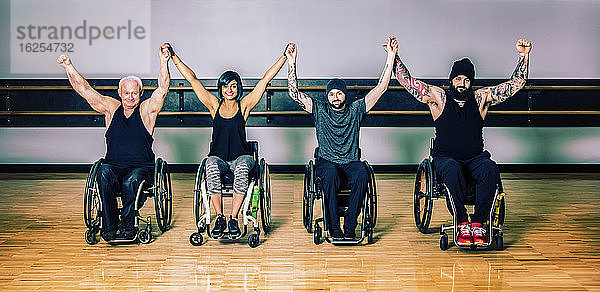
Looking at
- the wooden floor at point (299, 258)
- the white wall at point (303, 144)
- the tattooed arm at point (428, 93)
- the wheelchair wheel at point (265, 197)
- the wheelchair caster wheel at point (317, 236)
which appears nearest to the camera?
the wooden floor at point (299, 258)

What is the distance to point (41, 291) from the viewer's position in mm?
2900

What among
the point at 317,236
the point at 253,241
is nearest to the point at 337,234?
the point at 317,236

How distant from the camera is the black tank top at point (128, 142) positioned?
3943 mm

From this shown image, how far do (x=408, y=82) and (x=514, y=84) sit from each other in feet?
2.21

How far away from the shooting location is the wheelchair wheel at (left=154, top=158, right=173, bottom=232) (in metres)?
3.81

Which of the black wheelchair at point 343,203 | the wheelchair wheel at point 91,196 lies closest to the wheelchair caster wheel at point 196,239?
the wheelchair wheel at point 91,196

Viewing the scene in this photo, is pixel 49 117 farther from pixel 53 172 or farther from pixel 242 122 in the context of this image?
pixel 242 122

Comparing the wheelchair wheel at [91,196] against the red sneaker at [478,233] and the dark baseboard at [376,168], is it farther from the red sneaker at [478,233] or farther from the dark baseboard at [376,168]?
the dark baseboard at [376,168]

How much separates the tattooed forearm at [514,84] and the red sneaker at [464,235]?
3.01 ft

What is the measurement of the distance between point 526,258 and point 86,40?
5033 millimetres

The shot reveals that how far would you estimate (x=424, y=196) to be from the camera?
3.89 m

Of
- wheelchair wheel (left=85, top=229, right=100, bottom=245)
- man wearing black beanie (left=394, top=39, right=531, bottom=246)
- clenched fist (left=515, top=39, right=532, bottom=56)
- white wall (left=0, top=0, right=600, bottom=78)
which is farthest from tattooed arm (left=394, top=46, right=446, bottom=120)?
white wall (left=0, top=0, right=600, bottom=78)

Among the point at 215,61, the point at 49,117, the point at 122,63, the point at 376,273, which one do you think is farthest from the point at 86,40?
the point at 376,273

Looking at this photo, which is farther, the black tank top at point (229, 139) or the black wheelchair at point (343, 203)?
the black tank top at point (229, 139)
